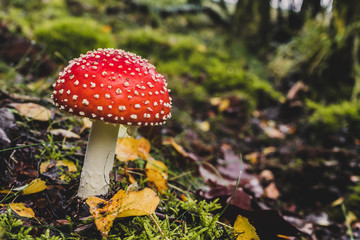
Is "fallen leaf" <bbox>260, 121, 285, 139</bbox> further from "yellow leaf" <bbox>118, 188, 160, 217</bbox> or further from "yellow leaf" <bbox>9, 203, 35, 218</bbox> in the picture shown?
"yellow leaf" <bbox>9, 203, 35, 218</bbox>

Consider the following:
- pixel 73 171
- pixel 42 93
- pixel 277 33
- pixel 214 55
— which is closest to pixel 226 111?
pixel 214 55

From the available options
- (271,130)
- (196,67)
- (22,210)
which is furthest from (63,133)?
(196,67)

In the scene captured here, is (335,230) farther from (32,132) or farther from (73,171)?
(32,132)

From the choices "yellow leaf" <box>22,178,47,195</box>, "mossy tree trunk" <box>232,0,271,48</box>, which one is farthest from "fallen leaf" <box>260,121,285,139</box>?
"yellow leaf" <box>22,178,47,195</box>

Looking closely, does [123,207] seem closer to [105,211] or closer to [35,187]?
[105,211]

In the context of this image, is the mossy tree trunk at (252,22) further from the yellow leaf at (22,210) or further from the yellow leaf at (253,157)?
the yellow leaf at (22,210)

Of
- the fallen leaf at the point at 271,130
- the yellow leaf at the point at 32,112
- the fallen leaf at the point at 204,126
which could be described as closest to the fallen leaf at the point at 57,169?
the yellow leaf at the point at 32,112
